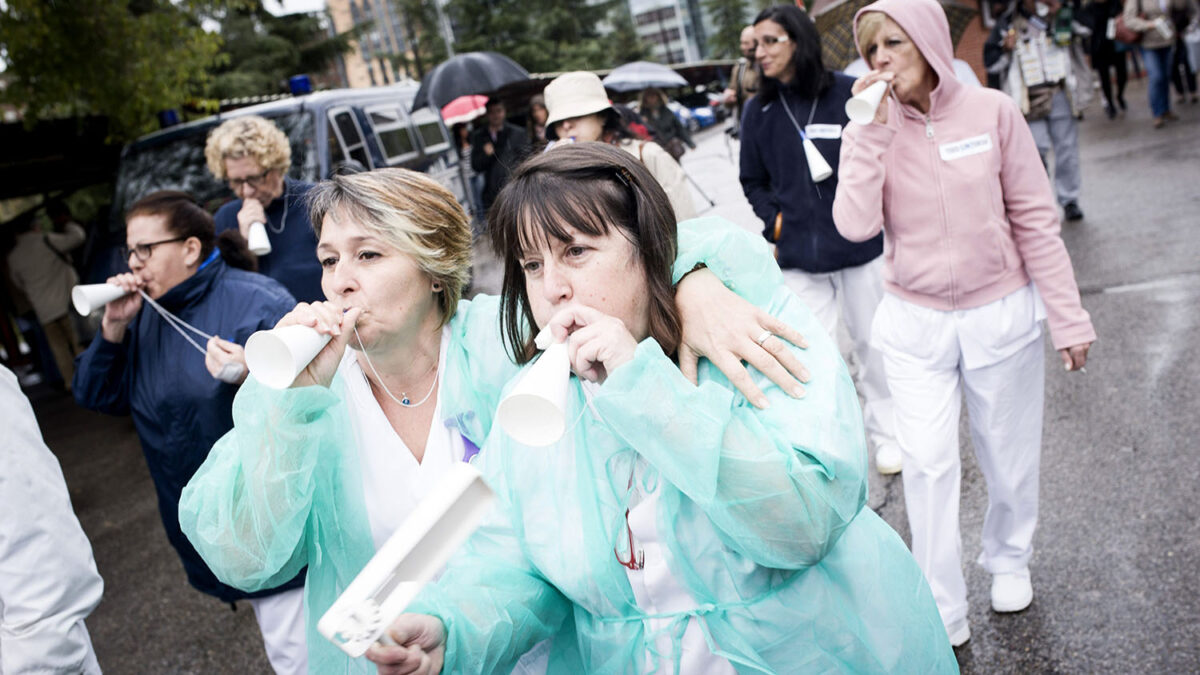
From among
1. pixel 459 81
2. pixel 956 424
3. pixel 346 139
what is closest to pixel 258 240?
pixel 956 424

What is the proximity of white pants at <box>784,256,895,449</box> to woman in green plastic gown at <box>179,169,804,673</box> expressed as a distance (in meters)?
2.51

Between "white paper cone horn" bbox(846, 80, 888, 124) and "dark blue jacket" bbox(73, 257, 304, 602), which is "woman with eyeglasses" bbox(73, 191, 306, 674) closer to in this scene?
"dark blue jacket" bbox(73, 257, 304, 602)

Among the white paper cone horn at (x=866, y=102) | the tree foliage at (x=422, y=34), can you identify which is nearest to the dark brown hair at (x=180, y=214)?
the white paper cone horn at (x=866, y=102)

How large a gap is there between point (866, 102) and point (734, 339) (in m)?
1.66

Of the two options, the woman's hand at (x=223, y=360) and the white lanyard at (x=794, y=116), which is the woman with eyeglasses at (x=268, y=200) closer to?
the woman's hand at (x=223, y=360)

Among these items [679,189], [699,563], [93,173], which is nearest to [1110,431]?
[679,189]

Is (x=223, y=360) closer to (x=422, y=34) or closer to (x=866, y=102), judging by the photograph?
(x=866, y=102)

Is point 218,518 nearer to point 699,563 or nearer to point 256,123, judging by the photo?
point 699,563

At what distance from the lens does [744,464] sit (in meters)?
1.50

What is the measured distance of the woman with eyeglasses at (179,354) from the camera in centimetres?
311

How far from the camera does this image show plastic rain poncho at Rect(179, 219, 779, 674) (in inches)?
78.1

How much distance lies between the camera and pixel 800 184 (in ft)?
15.0

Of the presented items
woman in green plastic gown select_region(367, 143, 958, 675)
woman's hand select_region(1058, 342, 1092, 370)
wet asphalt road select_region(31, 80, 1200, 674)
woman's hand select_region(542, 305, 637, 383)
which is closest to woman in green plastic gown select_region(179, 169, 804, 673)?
woman in green plastic gown select_region(367, 143, 958, 675)

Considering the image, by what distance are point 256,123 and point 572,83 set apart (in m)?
1.63
